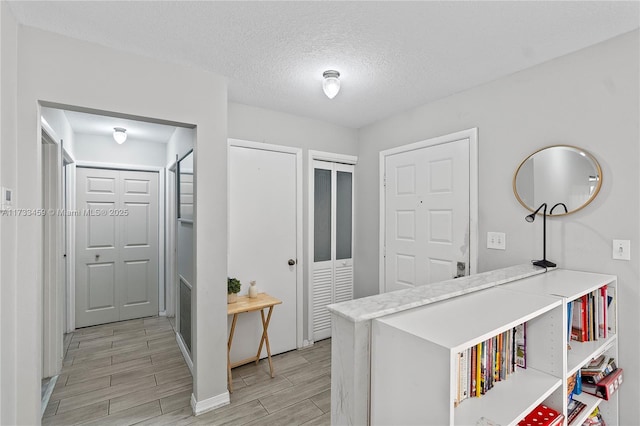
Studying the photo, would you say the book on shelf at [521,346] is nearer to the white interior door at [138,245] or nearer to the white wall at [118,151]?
the white interior door at [138,245]

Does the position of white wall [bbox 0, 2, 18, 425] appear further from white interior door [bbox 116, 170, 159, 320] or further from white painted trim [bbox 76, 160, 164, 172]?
white interior door [bbox 116, 170, 159, 320]

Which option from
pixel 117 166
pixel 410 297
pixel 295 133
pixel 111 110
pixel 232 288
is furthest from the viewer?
pixel 117 166

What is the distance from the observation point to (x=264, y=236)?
120 inches

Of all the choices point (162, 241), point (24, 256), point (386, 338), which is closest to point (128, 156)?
point (162, 241)

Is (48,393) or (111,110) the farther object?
(48,393)

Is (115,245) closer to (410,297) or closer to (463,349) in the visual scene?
(410,297)

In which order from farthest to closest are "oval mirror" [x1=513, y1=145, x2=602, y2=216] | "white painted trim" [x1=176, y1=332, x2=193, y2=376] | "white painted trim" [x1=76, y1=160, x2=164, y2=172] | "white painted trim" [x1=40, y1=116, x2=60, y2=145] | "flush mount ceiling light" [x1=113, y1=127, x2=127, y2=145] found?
"white painted trim" [x1=76, y1=160, x2=164, y2=172] → "flush mount ceiling light" [x1=113, y1=127, x2=127, y2=145] → "white painted trim" [x1=176, y1=332, x2=193, y2=376] → "white painted trim" [x1=40, y1=116, x2=60, y2=145] → "oval mirror" [x1=513, y1=145, x2=602, y2=216]

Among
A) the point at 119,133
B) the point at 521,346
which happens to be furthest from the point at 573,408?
the point at 119,133

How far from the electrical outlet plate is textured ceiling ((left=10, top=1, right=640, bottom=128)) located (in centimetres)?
121

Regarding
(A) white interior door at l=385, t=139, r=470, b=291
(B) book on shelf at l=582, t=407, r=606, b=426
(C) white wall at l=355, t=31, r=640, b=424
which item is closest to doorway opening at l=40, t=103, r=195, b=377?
(A) white interior door at l=385, t=139, r=470, b=291

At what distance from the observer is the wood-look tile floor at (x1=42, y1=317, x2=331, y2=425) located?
2.14m

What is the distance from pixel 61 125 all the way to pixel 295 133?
2.24 meters

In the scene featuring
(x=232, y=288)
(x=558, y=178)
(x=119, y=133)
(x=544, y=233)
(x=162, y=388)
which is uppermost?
(x=119, y=133)

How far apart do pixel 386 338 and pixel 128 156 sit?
4.28 meters
